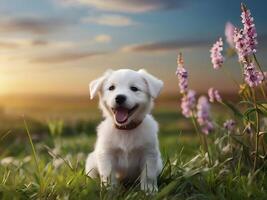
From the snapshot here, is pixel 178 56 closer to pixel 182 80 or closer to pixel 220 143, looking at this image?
pixel 182 80

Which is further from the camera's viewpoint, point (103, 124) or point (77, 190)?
point (103, 124)

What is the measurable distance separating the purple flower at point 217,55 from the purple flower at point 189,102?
2.28ft

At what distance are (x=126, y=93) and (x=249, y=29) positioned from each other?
48.6 inches

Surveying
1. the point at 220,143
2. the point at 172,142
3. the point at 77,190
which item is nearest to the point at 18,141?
the point at 172,142

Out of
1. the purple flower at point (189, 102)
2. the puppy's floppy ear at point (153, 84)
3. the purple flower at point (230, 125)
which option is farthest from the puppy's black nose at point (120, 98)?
the purple flower at point (230, 125)

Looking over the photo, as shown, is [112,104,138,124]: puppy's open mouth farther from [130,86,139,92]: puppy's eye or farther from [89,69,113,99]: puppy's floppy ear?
[89,69,113,99]: puppy's floppy ear

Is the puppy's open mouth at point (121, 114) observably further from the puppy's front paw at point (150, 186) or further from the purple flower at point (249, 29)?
the purple flower at point (249, 29)

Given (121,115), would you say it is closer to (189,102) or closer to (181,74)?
(181,74)

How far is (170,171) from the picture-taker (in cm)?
592

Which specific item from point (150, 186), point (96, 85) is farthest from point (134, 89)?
point (150, 186)

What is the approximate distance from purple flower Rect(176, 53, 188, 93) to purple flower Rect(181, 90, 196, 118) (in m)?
0.36

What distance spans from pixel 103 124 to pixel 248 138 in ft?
5.41

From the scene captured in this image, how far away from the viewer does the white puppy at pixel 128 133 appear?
18.2 feet

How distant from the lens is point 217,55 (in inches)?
236
